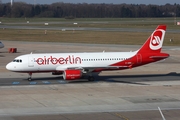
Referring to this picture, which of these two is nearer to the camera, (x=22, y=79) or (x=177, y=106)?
(x=177, y=106)

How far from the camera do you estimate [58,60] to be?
47.3 metres

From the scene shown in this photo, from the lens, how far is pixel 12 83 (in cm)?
4628

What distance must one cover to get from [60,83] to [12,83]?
4.98 metres

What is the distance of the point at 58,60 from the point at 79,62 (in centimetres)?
227

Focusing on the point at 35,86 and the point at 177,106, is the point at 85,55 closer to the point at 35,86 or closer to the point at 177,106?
the point at 35,86

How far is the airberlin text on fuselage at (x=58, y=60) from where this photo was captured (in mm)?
46969

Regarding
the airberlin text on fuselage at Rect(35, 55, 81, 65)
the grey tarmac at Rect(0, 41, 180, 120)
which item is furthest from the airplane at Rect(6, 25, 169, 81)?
the grey tarmac at Rect(0, 41, 180, 120)

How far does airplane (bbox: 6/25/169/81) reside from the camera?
154 ft

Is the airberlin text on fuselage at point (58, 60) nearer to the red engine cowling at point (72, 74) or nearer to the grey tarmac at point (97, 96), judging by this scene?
the red engine cowling at point (72, 74)

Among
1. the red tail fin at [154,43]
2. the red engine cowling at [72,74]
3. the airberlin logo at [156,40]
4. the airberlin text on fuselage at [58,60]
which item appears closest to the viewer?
the red engine cowling at [72,74]

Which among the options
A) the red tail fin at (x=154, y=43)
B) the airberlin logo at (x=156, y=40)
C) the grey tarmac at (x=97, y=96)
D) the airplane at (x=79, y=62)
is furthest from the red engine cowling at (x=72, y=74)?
the airberlin logo at (x=156, y=40)

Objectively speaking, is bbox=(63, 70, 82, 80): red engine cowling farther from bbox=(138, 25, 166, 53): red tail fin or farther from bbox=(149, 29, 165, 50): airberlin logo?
bbox=(149, 29, 165, 50): airberlin logo

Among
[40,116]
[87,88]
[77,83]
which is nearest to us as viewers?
[40,116]

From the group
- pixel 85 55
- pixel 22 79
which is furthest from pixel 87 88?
pixel 22 79
